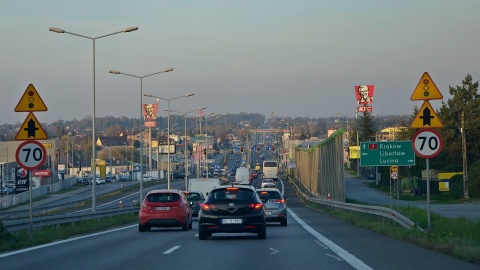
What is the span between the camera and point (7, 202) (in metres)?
73.9

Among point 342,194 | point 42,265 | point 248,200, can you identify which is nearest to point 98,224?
point 248,200

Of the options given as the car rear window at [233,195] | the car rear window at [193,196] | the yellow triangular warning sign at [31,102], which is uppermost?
the yellow triangular warning sign at [31,102]

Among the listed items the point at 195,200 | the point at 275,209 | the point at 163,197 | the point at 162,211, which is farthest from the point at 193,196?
the point at 162,211

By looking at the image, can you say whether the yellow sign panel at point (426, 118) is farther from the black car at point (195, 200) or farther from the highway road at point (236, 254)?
the black car at point (195, 200)

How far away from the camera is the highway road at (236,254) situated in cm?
1487

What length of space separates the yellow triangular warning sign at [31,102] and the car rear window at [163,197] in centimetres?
763

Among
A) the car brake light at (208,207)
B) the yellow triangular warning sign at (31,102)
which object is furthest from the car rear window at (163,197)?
the yellow triangular warning sign at (31,102)

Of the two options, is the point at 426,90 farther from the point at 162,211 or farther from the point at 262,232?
the point at 162,211

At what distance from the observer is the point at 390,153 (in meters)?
36.6

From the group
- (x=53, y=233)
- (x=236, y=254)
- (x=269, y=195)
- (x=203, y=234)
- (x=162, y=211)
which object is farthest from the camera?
(x=269, y=195)

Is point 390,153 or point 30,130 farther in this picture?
point 390,153

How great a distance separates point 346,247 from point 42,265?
284 inches

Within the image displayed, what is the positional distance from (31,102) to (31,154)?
1.39m

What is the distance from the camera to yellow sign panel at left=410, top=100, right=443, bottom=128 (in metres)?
20.3
